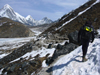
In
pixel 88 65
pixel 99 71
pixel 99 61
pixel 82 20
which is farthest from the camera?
pixel 82 20

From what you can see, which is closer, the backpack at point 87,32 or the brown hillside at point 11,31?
the backpack at point 87,32

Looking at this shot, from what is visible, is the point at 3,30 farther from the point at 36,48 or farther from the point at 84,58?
the point at 84,58

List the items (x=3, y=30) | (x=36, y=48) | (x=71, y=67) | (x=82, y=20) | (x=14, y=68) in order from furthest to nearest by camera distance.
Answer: (x=3, y=30), (x=82, y=20), (x=36, y=48), (x=14, y=68), (x=71, y=67)

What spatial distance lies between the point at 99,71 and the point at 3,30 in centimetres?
12636

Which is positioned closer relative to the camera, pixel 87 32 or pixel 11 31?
pixel 87 32

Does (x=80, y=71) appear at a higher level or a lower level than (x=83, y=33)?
lower

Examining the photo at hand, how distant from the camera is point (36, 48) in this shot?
22781 mm

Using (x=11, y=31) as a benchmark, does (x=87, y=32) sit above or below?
below

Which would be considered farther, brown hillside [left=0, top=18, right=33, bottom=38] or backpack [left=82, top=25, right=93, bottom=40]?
brown hillside [left=0, top=18, right=33, bottom=38]

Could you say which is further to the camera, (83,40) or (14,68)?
(14,68)

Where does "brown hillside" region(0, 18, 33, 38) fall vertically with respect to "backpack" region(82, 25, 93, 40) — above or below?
above

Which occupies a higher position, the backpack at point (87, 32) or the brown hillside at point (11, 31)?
the brown hillside at point (11, 31)

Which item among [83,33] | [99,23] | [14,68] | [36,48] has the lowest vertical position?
[14,68]

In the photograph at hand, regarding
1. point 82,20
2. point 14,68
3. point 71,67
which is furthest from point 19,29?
point 71,67
